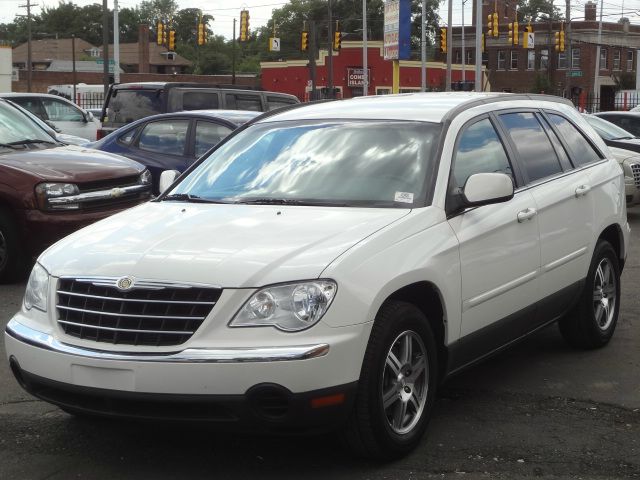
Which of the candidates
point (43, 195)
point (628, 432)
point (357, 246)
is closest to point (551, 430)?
point (628, 432)

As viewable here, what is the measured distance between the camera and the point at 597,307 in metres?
6.57

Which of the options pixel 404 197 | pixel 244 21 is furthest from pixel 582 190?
pixel 244 21

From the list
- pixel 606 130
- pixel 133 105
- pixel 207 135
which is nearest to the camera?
pixel 207 135

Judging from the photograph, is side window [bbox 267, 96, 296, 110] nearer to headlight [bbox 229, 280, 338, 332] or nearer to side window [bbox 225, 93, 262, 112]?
side window [bbox 225, 93, 262, 112]

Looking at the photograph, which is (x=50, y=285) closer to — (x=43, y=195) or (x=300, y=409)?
(x=300, y=409)

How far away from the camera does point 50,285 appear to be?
4414mm

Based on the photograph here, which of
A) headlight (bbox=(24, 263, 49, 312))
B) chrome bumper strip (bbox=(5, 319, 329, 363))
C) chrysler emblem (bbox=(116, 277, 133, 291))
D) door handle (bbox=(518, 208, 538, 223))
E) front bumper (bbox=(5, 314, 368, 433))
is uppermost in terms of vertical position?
door handle (bbox=(518, 208, 538, 223))

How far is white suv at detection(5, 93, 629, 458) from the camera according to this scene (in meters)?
3.95

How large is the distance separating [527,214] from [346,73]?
61209mm

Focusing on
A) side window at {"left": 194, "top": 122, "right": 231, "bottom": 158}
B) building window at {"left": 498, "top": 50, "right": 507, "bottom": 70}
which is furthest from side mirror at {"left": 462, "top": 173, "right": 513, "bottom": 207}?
building window at {"left": 498, "top": 50, "right": 507, "bottom": 70}

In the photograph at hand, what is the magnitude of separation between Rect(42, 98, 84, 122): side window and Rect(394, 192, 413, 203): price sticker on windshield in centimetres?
1735

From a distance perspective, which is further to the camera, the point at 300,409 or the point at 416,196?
the point at 416,196

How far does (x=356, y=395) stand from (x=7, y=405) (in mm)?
2380

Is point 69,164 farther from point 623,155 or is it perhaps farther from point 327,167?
point 623,155
